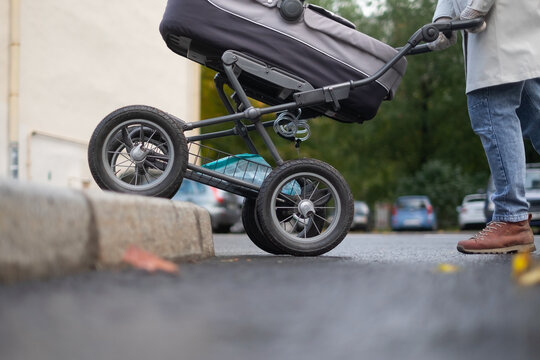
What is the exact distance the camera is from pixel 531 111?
454 cm

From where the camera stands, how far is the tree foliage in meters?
31.7

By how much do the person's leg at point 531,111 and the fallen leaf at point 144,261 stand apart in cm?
263

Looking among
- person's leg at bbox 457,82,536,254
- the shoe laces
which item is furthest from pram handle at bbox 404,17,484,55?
the shoe laces

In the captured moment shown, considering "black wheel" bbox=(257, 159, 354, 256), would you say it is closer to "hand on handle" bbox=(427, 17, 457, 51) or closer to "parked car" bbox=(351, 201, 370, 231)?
"hand on handle" bbox=(427, 17, 457, 51)

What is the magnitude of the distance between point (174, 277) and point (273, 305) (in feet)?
1.97

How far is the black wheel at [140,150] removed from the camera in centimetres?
413

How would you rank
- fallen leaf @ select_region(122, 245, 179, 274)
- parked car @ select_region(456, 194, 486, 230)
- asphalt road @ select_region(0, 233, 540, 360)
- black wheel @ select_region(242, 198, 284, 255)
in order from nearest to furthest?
asphalt road @ select_region(0, 233, 540, 360)
fallen leaf @ select_region(122, 245, 179, 274)
black wheel @ select_region(242, 198, 284, 255)
parked car @ select_region(456, 194, 486, 230)

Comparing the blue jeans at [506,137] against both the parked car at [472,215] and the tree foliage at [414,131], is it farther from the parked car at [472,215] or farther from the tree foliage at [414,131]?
the tree foliage at [414,131]

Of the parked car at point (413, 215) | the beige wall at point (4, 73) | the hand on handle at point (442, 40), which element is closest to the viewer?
the hand on handle at point (442, 40)

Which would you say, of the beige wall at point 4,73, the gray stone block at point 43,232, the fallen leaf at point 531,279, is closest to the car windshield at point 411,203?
the beige wall at point 4,73

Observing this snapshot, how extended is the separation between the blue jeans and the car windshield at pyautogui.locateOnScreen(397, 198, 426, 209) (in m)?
23.8

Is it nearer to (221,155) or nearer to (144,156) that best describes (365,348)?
(144,156)

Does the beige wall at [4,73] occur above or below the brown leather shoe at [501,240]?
above

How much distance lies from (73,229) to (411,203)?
26.3 meters
